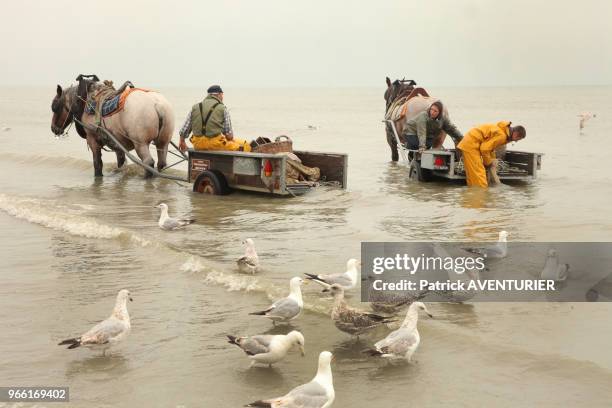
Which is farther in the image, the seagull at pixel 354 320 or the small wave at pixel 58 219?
the small wave at pixel 58 219

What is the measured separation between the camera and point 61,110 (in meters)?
17.6

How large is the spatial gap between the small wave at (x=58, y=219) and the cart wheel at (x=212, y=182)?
233 cm

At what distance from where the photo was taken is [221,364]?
588cm

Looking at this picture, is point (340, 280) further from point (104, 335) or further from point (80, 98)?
point (80, 98)

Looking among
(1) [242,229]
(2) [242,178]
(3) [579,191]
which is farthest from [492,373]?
(3) [579,191]

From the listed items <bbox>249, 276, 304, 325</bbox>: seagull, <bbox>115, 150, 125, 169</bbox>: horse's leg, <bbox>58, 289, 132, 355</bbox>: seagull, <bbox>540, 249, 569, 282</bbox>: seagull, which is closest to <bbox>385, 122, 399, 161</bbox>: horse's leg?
<bbox>115, 150, 125, 169</bbox>: horse's leg

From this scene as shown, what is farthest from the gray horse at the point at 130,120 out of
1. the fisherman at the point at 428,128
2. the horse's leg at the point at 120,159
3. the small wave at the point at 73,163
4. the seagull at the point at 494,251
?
the seagull at the point at 494,251

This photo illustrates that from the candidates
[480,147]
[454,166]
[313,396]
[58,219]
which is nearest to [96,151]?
[58,219]

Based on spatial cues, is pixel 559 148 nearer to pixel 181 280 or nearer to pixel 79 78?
pixel 79 78

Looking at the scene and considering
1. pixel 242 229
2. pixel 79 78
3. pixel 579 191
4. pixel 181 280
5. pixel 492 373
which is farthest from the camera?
pixel 79 78

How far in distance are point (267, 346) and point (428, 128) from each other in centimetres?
1085

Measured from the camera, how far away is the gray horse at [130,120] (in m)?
15.9

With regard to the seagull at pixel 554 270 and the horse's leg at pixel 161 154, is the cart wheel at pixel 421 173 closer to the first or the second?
the horse's leg at pixel 161 154

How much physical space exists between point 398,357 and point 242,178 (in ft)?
26.7
